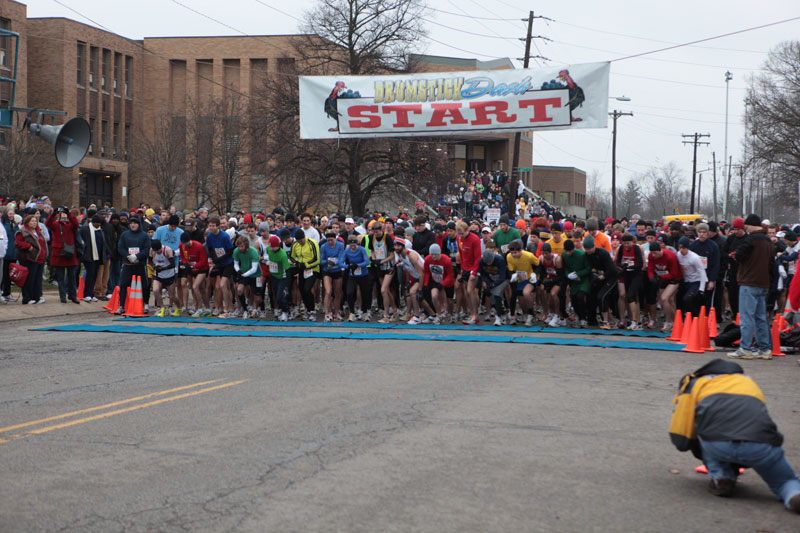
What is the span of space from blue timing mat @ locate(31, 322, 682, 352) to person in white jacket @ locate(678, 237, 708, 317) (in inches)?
51.8

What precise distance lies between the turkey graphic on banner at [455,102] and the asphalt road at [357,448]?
9379 mm

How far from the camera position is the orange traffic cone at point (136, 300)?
59.0ft

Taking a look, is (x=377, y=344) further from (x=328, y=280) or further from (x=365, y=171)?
(x=365, y=171)

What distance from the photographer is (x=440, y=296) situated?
17562 millimetres

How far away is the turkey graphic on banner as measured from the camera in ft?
63.8

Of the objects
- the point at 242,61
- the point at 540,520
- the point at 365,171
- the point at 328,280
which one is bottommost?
the point at 540,520

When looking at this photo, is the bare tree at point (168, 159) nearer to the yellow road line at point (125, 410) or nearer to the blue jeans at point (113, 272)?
the blue jeans at point (113, 272)

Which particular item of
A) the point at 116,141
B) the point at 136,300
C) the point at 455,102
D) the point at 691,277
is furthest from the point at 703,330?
the point at 116,141

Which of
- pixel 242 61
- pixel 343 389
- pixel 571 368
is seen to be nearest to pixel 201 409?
pixel 343 389

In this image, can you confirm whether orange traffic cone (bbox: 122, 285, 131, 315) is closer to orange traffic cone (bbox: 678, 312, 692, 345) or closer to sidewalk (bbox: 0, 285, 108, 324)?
sidewalk (bbox: 0, 285, 108, 324)

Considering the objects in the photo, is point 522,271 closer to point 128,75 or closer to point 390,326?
point 390,326

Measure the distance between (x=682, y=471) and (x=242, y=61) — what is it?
2432 inches

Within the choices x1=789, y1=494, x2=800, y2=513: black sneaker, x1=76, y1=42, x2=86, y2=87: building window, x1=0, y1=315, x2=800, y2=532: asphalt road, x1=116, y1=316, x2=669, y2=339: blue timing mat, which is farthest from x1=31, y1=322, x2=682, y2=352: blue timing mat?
x1=76, y1=42, x2=86, y2=87: building window

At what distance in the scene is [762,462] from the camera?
529cm
